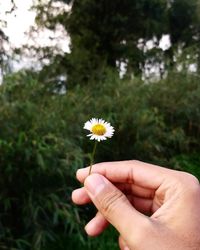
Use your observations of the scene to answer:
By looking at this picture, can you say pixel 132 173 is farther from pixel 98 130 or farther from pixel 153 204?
pixel 98 130

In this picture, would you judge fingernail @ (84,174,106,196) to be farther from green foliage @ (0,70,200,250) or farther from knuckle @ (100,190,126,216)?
green foliage @ (0,70,200,250)

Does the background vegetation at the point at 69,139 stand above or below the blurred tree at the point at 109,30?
below

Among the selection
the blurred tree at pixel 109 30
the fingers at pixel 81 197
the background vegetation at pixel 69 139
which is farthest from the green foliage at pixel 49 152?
the blurred tree at pixel 109 30

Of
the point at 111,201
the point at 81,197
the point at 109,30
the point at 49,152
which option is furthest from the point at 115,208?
the point at 109,30

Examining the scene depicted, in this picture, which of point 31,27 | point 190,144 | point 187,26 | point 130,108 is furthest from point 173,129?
point 187,26

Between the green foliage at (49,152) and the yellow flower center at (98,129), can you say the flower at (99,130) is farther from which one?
the green foliage at (49,152)

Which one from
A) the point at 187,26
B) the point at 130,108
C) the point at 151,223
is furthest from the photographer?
the point at 187,26

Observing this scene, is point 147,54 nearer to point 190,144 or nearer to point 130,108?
point 190,144
